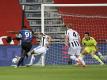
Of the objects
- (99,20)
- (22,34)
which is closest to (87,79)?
(22,34)

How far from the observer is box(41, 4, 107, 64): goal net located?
23.5 metres

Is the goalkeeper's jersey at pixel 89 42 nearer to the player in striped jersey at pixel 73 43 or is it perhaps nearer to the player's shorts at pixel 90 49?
the player's shorts at pixel 90 49

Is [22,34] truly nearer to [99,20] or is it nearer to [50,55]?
[50,55]

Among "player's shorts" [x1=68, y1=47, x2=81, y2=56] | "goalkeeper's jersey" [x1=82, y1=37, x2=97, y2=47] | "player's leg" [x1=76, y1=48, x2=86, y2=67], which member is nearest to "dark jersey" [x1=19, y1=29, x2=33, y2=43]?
"player's shorts" [x1=68, y1=47, x2=81, y2=56]

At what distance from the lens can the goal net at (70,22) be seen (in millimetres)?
23516

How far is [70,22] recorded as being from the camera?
26.5 meters

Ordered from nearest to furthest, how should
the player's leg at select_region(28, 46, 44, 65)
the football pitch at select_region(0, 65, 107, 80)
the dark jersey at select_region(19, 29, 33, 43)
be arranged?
the football pitch at select_region(0, 65, 107, 80) < the dark jersey at select_region(19, 29, 33, 43) < the player's leg at select_region(28, 46, 44, 65)

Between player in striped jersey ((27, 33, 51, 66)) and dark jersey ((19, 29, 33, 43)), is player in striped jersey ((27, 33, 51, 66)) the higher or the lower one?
the lower one

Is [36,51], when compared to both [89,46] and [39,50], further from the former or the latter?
[89,46]

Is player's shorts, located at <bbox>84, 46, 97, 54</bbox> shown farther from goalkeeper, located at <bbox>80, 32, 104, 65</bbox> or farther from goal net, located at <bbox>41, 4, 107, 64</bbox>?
goal net, located at <bbox>41, 4, 107, 64</bbox>

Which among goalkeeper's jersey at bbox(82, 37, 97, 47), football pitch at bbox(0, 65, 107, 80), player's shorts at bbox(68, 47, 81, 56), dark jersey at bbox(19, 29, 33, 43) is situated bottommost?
football pitch at bbox(0, 65, 107, 80)

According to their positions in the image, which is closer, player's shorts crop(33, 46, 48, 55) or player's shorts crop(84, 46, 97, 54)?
player's shorts crop(33, 46, 48, 55)

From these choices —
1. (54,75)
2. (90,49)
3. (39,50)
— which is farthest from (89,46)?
(54,75)

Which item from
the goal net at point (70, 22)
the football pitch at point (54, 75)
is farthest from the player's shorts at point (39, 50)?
the football pitch at point (54, 75)
